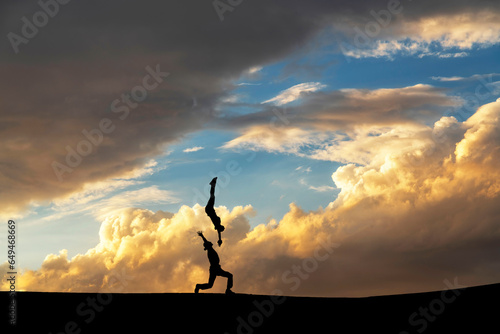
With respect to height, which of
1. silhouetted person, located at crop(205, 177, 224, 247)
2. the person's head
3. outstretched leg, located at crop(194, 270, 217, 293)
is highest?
silhouetted person, located at crop(205, 177, 224, 247)

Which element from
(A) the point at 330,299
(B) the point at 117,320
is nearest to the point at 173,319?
(B) the point at 117,320

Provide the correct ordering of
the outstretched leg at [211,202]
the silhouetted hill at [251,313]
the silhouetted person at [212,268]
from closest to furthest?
the silhouetted hill at [251,313]
the silhouetted person at [212,268]
the outstretched leg at [211,202]

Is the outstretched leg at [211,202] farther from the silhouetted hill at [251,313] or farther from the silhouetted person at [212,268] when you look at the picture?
the silhouetted hill at [251,313]

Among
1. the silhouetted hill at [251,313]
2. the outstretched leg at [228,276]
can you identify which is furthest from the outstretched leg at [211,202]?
the silhouetted hill at [251,313]

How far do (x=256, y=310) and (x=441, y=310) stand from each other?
5040 mm

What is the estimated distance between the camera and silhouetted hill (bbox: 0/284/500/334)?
1348 cm

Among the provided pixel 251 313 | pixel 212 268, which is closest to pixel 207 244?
pixel 212 268

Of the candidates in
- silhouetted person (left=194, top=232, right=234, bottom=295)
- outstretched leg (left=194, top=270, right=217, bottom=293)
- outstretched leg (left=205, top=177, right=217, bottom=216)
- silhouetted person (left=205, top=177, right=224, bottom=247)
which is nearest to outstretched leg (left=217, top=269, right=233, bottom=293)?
silhouetted person (left=194, top=232, right=234, bottom=295)

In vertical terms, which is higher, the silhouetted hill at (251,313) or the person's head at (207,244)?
the person's head at (207,244)

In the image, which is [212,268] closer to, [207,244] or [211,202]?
[207,244]

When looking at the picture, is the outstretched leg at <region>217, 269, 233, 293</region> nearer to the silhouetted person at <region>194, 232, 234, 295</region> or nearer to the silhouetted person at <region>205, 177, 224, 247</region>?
the silhouetted person at <region>194, 232, 234, 295</region>

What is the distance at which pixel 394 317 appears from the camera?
1486 cm

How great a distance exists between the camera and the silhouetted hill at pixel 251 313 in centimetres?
1348

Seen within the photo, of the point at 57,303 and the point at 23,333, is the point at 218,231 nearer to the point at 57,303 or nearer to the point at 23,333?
the point at 57,303
